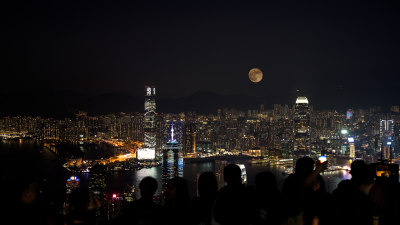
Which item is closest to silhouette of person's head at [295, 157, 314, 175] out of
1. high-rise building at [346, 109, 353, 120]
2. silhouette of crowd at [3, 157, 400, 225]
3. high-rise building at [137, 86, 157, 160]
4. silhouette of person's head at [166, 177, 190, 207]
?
silhouette of crowd at [3, 157, 400, 225]

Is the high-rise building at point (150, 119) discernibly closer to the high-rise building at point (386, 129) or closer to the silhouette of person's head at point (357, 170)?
the high-rise building at point (386, 129)

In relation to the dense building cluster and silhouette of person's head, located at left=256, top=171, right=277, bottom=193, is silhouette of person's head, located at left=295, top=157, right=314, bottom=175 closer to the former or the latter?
silhouette of person's head, located at left=256, top=171, right=277, bottom=193

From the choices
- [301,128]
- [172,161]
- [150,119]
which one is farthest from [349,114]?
[150,119]

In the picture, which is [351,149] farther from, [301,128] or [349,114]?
[349,114]

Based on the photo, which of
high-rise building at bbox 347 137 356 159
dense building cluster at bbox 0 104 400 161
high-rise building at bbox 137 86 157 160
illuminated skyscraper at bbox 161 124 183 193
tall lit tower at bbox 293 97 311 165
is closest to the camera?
illuminated skyscraper at bbox 161 124 183 193

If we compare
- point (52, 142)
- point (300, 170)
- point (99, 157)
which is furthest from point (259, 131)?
point (300, 170)
